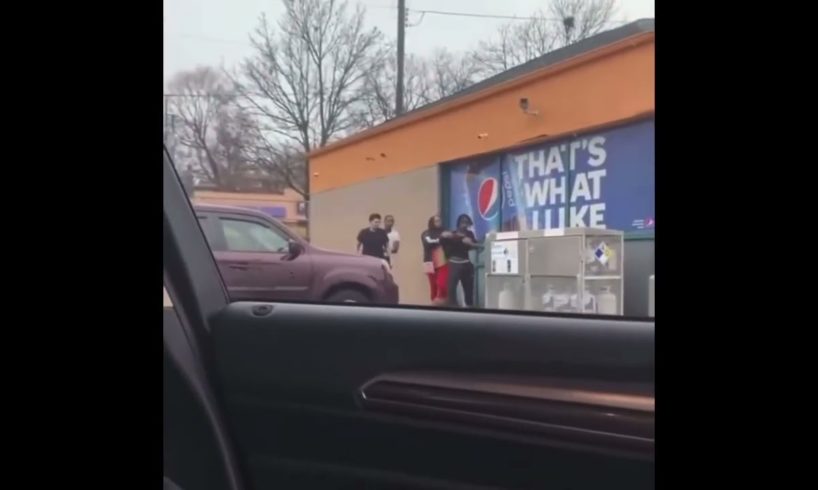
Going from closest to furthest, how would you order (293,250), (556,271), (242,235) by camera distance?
(242,235) < (556,271) < (293,250)

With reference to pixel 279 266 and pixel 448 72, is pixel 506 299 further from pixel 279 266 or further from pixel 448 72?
pixel 279 266

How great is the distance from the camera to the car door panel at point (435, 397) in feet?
5.42

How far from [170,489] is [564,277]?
1.61 m

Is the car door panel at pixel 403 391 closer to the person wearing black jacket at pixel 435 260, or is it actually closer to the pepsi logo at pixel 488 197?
the person wearing black jacket at pixel 435 260

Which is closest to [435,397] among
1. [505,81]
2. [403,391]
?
[403,391]

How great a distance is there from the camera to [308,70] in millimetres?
2361

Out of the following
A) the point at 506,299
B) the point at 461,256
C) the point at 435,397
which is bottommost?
the point at 435,397

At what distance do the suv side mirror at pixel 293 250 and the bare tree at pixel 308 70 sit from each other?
86 centimetres

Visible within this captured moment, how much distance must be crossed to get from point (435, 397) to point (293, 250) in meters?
1.76

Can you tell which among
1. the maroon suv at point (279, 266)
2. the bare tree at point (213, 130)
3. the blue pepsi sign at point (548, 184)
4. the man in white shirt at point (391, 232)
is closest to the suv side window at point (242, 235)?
the maroon suv at point (279, 266)

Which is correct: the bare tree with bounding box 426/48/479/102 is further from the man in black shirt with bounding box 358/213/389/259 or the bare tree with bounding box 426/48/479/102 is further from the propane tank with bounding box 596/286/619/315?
the man in black shirt with bounding box 358/213/389/259

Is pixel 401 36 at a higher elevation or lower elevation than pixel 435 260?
higher

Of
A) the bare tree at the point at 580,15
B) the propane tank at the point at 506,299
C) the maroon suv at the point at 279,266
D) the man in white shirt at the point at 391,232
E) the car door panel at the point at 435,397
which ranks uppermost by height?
the bare tree at the point at 580,15
